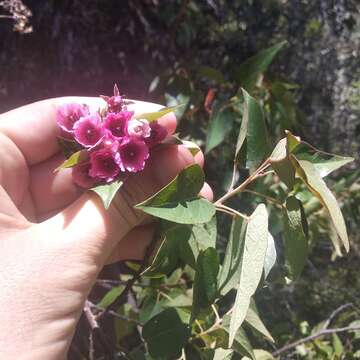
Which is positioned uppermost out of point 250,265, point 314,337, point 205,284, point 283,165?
point 283,165

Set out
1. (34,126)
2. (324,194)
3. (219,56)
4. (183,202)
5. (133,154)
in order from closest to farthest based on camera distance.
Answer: (324,194) → (183,202) → (133,154) → (34,126) → (219,56)

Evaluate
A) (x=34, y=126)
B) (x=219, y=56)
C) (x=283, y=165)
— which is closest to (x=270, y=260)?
(x=283, y=165)

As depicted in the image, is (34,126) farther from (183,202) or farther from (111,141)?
(183,202)

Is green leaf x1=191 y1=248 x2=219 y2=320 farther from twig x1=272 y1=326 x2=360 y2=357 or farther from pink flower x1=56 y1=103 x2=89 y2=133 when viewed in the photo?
twig x1=272 y1=326 x2=360 y2=357

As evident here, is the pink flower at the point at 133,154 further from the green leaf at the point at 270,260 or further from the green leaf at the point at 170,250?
the green leaf at the point at 270,260

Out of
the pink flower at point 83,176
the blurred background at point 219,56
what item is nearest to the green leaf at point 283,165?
the pink flower at point 83,176

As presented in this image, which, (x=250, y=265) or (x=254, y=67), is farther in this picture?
(x=254, y=67)

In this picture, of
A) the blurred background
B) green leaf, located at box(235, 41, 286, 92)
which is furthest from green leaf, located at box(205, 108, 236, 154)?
the blurred background
